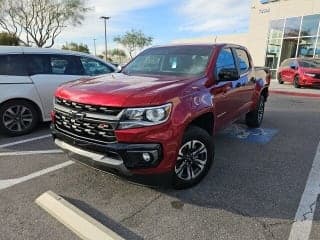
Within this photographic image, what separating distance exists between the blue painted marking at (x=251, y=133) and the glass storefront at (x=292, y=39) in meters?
16.6

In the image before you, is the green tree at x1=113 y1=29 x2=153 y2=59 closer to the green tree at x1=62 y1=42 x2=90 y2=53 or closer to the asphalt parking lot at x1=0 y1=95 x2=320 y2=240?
the green tree at x1=62 y1=42 x2=90 y2=53

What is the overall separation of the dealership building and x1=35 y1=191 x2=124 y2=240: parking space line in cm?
2124

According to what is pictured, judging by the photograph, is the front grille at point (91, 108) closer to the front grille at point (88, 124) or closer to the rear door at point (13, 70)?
the front grille at point (88, 124)

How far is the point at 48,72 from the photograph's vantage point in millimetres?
6227

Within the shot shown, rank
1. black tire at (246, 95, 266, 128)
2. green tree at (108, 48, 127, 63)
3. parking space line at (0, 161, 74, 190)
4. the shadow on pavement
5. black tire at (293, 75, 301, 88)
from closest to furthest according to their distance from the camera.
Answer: the shadow on pavement, parking space line at (0, 161, 74, 190), black tire at (246, 95, 266, 128), black tire at (293, 75, 301, 88), green tree at (108, 48, 127, 63)

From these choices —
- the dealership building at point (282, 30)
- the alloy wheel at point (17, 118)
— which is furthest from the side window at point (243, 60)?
the dealership building at point (282, 30)

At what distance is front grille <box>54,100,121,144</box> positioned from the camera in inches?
124

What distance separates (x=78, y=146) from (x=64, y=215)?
76 centimetres

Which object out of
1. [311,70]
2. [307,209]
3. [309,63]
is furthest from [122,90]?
[309,63]

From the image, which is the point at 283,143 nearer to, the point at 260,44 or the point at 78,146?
the point at 78,146

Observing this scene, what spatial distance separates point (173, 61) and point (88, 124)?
1.86 meters

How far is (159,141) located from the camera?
10.3ft

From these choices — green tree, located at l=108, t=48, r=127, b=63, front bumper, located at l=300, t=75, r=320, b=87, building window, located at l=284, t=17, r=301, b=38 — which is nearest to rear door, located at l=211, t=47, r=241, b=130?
front bumper, located at l=300, t=75, r=320, b=87

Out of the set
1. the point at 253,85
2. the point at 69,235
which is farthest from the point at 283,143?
the point at 69,235
